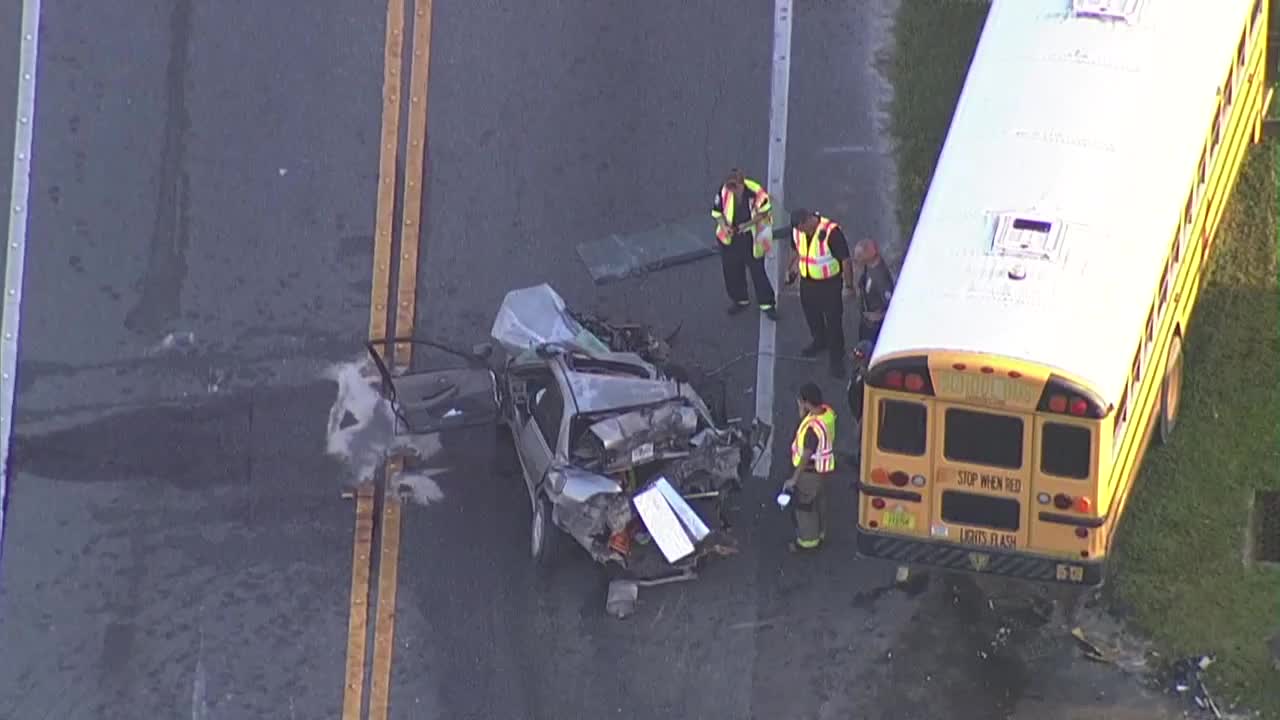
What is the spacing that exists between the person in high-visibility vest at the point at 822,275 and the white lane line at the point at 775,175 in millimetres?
478

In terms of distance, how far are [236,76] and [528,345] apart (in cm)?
414

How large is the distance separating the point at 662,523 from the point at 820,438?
1.49 m

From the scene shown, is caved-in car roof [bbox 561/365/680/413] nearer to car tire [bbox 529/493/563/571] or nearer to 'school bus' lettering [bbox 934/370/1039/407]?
car tire [bbox 529/493/563/571]

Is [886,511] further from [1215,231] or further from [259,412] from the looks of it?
[259,412]

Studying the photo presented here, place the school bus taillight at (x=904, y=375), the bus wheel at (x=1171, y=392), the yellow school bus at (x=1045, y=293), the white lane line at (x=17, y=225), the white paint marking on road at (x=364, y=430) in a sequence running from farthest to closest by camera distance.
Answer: the white lane line at (x=17, y=225) → the white paint marking on road at (x=364, y=430) → the bus wheel at (x=1171, y=392) → the school bus taillight at (x=904, y=375) → the yellow school bus at (x=1045, y=293)

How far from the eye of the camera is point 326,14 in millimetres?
18562

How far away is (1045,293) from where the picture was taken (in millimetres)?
13992

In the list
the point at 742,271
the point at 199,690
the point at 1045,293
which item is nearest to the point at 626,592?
the point at 742,271

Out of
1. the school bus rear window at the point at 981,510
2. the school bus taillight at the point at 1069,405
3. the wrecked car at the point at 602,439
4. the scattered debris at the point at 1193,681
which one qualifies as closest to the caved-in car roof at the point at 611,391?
the wrecked car at the point at 602,439

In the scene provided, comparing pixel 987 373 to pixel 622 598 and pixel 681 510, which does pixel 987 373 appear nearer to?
pixel 681 510

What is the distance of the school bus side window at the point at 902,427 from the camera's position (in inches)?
564

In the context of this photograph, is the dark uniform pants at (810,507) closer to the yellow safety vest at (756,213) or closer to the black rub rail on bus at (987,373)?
the black rub rail on bus at (987,373)

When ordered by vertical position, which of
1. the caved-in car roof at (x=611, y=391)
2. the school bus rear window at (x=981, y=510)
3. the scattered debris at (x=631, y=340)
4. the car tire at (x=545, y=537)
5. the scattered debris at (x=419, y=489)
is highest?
the scattered debris at (x=631, y=340)

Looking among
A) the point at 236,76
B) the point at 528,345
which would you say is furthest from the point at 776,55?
the point at 236,76
